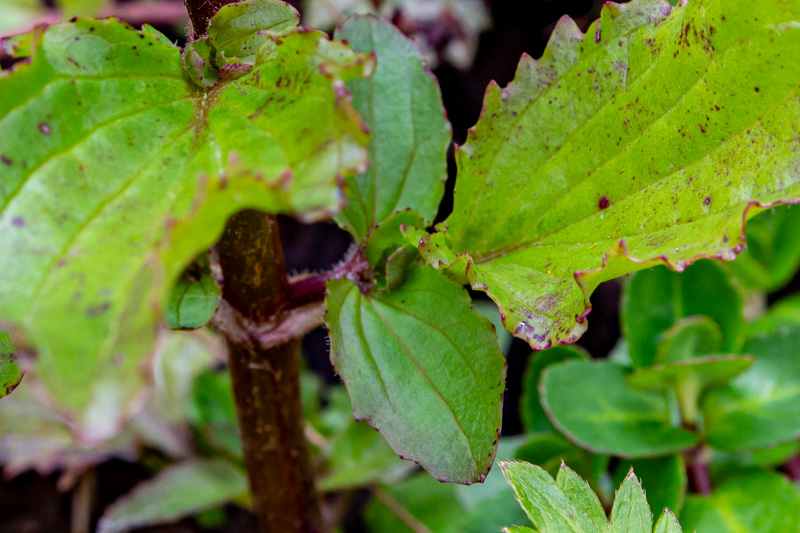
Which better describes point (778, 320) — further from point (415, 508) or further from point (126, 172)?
point (126, 172)

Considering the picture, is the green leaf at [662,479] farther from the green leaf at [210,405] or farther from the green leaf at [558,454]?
the green leaf at [210,405]

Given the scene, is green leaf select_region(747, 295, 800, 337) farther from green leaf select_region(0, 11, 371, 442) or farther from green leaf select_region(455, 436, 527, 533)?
green leaf select_region(0, 11, 371, 442)

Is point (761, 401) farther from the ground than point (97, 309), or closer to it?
closer to it

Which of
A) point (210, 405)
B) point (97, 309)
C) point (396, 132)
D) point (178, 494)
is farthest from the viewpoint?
point (210, 405)

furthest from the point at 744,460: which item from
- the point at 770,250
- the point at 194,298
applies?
the point at 194,298

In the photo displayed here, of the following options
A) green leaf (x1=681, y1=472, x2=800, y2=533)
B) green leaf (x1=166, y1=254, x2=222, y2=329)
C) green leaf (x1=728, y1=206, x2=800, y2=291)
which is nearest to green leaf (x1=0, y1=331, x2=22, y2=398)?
green leaf (x1=166, y1=254, x2=222, y2=329)

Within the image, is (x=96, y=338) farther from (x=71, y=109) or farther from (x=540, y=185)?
(x=540, y=185)
